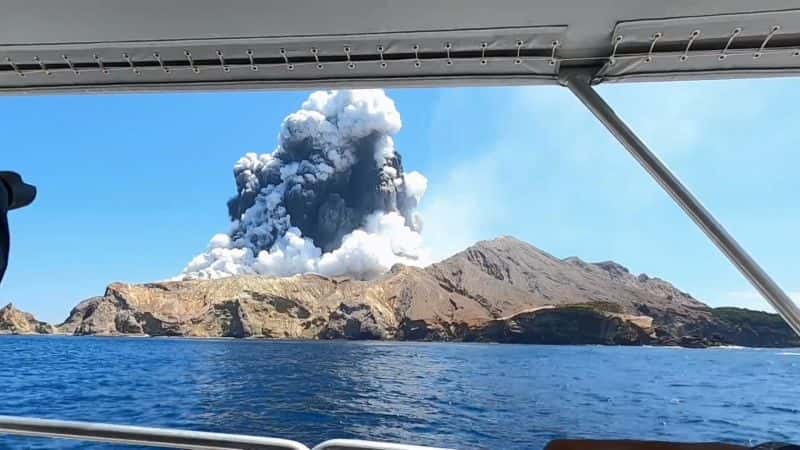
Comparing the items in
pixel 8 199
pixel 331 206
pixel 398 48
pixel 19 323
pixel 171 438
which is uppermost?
pixel 331 206

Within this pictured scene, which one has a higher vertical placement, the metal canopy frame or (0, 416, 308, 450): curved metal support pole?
the metal canopy frame

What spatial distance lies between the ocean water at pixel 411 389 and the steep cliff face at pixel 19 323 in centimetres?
31

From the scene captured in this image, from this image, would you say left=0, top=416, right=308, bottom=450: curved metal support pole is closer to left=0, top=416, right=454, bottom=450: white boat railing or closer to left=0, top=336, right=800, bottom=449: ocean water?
left=0, top=416, right=454, bottom=450: white boat railing

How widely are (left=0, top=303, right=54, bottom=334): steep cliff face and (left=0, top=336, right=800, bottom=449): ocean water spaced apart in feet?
1.01

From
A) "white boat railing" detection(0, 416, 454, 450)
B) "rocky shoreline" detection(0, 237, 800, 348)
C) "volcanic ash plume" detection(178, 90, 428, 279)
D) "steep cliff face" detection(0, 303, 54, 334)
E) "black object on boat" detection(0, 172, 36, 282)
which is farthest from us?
"volcanic ash plume" detection(178, 90, 428, 279)

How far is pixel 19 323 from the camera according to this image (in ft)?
48.1

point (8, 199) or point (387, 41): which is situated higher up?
point (387, 41)

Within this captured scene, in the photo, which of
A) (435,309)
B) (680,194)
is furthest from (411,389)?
(680,194)

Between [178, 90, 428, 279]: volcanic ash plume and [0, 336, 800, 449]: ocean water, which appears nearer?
[0, 336, 800, 449]: ocean water

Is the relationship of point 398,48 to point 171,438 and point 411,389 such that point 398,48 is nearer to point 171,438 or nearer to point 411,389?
point 171,438

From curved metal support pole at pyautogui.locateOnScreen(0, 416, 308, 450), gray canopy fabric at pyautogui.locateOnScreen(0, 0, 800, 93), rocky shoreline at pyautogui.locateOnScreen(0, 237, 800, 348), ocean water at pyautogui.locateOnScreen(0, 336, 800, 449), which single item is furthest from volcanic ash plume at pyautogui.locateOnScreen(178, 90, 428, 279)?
curved metal support pole at pyautogui.locateOnScreen(0, 416, 308, 450)

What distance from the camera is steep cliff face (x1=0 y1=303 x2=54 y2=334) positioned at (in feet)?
45.6

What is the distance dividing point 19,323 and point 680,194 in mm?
17064

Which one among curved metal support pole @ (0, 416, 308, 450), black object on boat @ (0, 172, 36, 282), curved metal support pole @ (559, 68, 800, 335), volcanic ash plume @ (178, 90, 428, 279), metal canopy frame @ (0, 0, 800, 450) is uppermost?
volcanic ash plume @ (178, 90, 428, 279)
